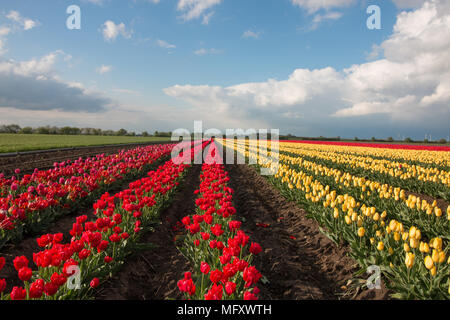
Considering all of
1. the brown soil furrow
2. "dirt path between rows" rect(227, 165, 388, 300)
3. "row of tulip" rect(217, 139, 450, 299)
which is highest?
"row of tulip" rect(217, 139, 450, 299)

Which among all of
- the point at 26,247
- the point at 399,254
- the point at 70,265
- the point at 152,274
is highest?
the point at 70,265

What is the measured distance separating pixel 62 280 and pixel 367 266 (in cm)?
404

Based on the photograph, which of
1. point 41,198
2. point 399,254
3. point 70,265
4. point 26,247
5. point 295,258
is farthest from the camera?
point 41,198

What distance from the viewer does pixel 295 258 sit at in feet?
15.0

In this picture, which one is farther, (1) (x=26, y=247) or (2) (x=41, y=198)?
(2) (x=41, y=198)

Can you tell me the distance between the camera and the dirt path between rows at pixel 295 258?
11.8 feet

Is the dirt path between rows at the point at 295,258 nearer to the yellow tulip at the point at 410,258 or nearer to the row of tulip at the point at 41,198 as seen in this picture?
the yellow tulip at the point at 410,258

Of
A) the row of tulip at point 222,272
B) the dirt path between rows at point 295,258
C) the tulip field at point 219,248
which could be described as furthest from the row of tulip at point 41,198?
the dirt path between rows at point 295,258

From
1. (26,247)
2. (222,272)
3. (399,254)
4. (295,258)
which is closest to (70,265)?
(222,272)

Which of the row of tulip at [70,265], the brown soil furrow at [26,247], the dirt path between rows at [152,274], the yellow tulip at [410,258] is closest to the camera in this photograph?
the row of tulip at [70,265]

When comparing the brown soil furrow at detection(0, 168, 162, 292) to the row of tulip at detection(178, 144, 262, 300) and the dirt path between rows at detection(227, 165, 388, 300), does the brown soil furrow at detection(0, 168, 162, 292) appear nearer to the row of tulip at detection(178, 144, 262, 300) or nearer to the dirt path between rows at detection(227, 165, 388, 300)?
the row of tulip at detection(178, 144, 262, 300)

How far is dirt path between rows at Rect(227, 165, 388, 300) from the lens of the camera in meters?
3.59

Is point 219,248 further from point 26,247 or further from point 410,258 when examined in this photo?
point 26,247

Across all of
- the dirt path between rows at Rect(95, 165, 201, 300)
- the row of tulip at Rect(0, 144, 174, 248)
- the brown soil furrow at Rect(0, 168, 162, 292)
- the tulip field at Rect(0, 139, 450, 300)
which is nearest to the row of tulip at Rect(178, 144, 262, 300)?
the tulip field at Rect(0, 139, 450, 300)
